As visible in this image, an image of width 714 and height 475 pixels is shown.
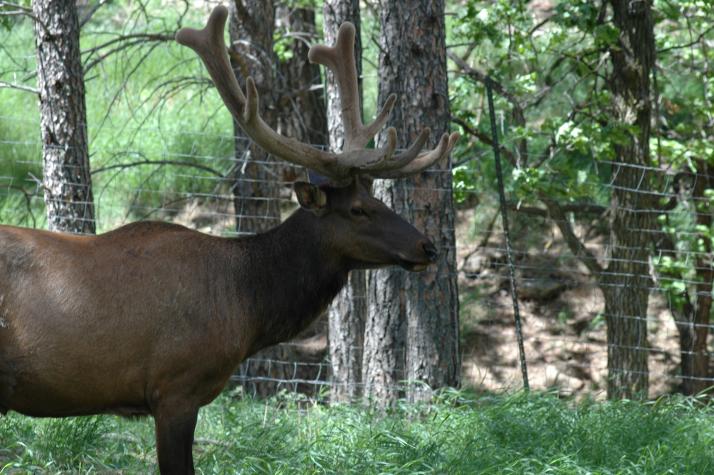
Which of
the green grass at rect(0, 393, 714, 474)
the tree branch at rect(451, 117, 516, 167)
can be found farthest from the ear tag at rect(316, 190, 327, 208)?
the tree branch at rect(451, 117, 516, 167)

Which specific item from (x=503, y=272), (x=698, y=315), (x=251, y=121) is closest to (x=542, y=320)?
(x=503, y=272)

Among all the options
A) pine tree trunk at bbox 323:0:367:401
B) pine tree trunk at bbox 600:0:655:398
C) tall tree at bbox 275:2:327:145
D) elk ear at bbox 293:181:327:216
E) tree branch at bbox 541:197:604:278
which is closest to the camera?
elk ear at bbox 293:181:327:216

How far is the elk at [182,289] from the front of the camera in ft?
16.5

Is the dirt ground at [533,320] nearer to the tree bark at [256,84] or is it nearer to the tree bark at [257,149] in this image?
the tree bark at [257,149]

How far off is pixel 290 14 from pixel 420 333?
241 inches

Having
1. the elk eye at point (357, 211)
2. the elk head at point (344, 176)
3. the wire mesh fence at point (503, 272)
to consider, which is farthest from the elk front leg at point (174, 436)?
the wire mesh fence at point (503, 272)

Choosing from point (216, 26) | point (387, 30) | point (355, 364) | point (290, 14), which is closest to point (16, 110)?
point (290, 14)

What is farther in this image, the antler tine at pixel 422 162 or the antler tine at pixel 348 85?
the antler tine at pixel 348 85

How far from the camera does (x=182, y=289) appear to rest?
533 cm

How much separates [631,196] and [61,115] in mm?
5244

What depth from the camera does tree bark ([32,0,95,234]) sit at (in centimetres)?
774

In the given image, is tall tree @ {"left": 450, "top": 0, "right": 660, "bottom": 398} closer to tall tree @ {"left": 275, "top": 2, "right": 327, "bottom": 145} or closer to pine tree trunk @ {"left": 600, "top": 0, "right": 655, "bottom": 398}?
pine tree trunk @ {"left": 600, "top": 0, "right": 655, "bottom": 398}

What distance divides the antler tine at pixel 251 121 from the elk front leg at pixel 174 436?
1600 mm

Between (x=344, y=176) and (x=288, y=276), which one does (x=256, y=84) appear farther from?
(x=288, y=276)
